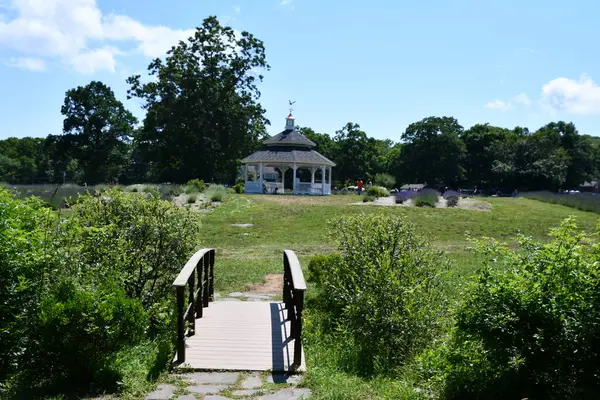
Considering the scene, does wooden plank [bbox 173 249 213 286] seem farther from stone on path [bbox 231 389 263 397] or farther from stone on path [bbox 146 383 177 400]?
stone on path [bbox 231 389 263 397]

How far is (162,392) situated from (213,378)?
20.3 inches

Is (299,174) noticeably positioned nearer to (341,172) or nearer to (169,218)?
(341,172)

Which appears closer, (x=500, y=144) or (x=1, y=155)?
(x=500, y=144)

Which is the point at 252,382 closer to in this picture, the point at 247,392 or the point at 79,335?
the point at 247,392

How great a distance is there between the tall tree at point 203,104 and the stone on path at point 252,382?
36592 mm

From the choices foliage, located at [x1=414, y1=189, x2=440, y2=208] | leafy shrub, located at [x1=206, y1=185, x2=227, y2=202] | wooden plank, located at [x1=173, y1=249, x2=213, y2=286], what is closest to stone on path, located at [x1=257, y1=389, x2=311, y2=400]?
wooden plank, located at [x1=173, y1=249, x2=213, y2=286]

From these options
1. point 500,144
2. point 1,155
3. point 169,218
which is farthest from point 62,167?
point 169,218

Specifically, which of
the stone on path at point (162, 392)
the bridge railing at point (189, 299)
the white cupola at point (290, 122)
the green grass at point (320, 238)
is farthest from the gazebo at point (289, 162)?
the stone on path at point (162, 392)

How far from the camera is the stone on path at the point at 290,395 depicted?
417 cm

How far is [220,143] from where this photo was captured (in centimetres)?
4178

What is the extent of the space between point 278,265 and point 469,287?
26.1 feet

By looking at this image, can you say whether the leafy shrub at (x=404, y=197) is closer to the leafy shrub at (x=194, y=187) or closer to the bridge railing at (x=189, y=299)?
the leafy shrub at (x=194, y=187)

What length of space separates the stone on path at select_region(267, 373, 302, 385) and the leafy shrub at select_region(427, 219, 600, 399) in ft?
3.97

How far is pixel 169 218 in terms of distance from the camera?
6441 millimetres
